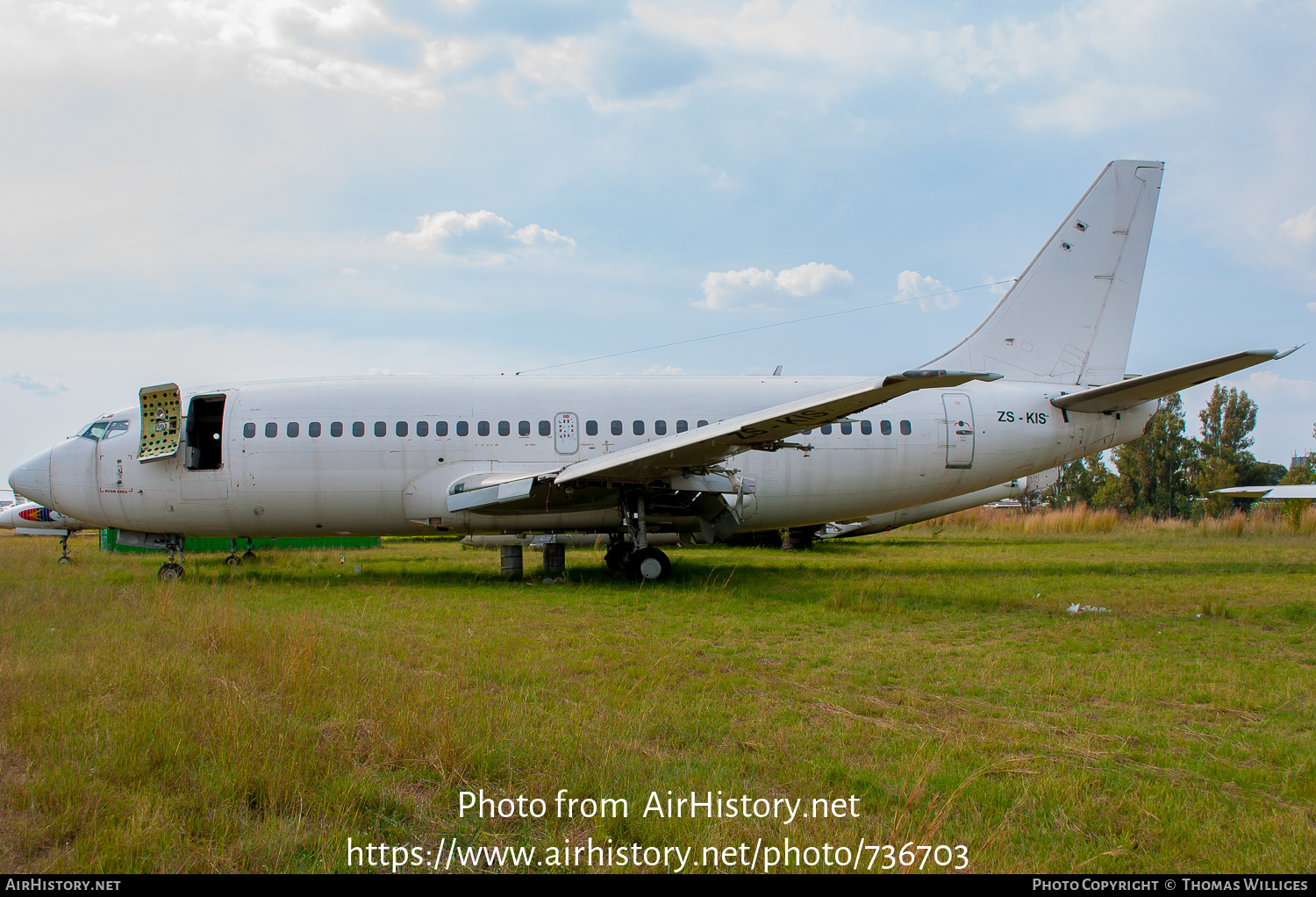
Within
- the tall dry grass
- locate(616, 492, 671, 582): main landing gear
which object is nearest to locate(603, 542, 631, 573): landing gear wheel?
locate(616, 492, 671, 582): main landing gear

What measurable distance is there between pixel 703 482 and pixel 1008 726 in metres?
8.89

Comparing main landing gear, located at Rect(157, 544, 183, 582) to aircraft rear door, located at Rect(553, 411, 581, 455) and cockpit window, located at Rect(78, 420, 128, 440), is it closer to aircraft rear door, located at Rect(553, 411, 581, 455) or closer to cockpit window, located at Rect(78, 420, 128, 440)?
cockpit window, located at Rect(78, 420, 128, 440)

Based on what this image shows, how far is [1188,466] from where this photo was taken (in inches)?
2108

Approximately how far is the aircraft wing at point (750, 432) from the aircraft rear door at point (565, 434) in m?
1.53

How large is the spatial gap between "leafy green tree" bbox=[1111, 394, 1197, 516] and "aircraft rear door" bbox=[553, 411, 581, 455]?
50438 millimetres

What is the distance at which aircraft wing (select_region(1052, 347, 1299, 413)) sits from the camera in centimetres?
1035

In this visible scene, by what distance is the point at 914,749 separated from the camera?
4.73 meters

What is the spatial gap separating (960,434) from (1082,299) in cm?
384

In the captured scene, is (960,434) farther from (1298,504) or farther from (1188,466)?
(1188,466)

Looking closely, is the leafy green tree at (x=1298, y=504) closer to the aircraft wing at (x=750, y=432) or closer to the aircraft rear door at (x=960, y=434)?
the aircraft rear door at (x=960, y=434)

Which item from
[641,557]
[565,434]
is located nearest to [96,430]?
[565,434]

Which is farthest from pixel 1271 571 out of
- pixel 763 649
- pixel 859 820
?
pixel 859 820

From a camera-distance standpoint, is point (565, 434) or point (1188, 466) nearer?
point (565, 434)

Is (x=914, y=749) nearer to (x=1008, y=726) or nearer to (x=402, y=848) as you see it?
(x=1008, y=726)
